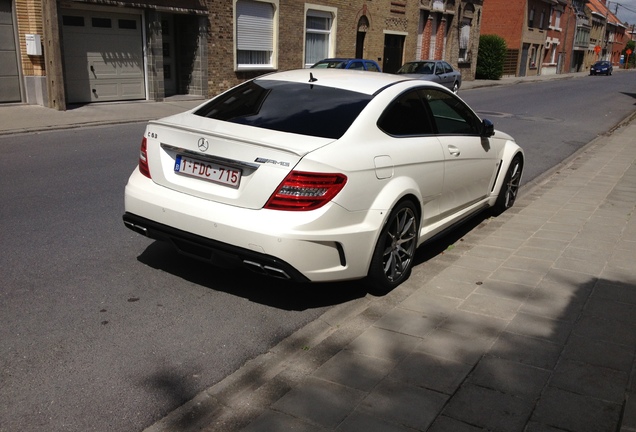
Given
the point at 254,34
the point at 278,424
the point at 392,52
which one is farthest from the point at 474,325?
the point at 392,52

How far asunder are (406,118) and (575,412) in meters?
2.81

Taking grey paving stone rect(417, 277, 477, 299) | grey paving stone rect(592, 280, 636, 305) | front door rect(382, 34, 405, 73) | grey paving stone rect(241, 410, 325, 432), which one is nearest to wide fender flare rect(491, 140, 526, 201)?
grey paving stone rect(592, 280, 636, 305)

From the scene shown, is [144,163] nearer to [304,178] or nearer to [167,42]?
[304,178]

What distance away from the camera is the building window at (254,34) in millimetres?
21766

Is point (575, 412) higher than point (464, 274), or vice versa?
point (575, 412)

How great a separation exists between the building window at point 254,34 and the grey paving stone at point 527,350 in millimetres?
19312

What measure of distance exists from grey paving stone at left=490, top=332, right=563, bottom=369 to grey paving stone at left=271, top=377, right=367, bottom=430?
1076 mm

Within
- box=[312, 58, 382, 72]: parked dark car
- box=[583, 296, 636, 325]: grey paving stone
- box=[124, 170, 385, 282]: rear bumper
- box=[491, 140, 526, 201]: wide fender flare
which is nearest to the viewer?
box=[124, 170, 385, 282]: rear bumper

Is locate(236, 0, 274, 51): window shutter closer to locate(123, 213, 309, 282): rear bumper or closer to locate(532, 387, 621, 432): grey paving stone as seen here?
locate(123, 213, 309, 282): rear bumper

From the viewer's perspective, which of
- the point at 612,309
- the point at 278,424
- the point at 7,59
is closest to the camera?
the point at 278,424

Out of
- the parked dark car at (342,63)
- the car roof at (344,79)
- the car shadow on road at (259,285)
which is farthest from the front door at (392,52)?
the car shadow on road at (259,285)

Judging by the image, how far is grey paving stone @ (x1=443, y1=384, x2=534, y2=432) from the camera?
316cm

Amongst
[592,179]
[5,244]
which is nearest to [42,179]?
[5,244]

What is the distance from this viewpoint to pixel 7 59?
51.8 ft
